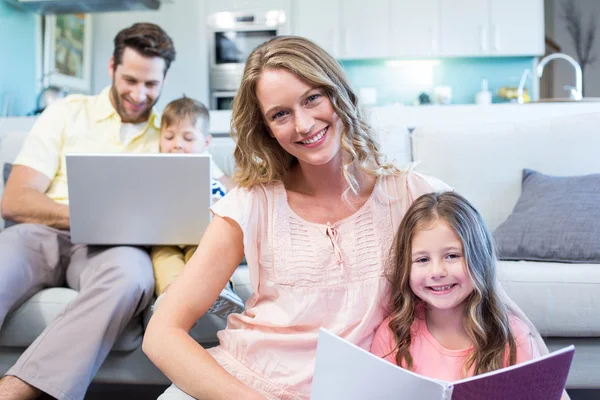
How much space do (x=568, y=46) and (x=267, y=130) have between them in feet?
17.4

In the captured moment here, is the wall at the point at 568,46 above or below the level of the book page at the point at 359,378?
above

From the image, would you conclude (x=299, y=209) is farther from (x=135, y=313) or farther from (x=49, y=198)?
(x=49, y=198)

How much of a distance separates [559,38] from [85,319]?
17.8 ft

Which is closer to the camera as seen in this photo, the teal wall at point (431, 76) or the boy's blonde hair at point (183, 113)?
the boy's blonde hair at point (183, 113)

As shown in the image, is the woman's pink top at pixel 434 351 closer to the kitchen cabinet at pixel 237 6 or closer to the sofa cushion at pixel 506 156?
the sofa cushion at pixel 506 156

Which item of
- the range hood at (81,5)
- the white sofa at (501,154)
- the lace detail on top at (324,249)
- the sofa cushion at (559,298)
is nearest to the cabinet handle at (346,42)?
the range hood at (81,5)

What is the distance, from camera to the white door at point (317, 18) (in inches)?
222

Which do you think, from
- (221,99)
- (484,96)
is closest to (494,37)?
(484,96)

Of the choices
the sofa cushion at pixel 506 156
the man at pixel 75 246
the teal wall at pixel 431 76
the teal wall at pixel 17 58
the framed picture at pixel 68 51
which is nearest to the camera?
the man at pixel 75 246

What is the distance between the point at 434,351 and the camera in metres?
1.20

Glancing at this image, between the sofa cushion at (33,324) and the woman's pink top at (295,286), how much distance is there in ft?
1.87

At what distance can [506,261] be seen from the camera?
1.93 m

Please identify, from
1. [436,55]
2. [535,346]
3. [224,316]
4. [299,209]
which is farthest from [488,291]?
[436,55]

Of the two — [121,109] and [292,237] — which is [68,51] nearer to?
[121,109]
